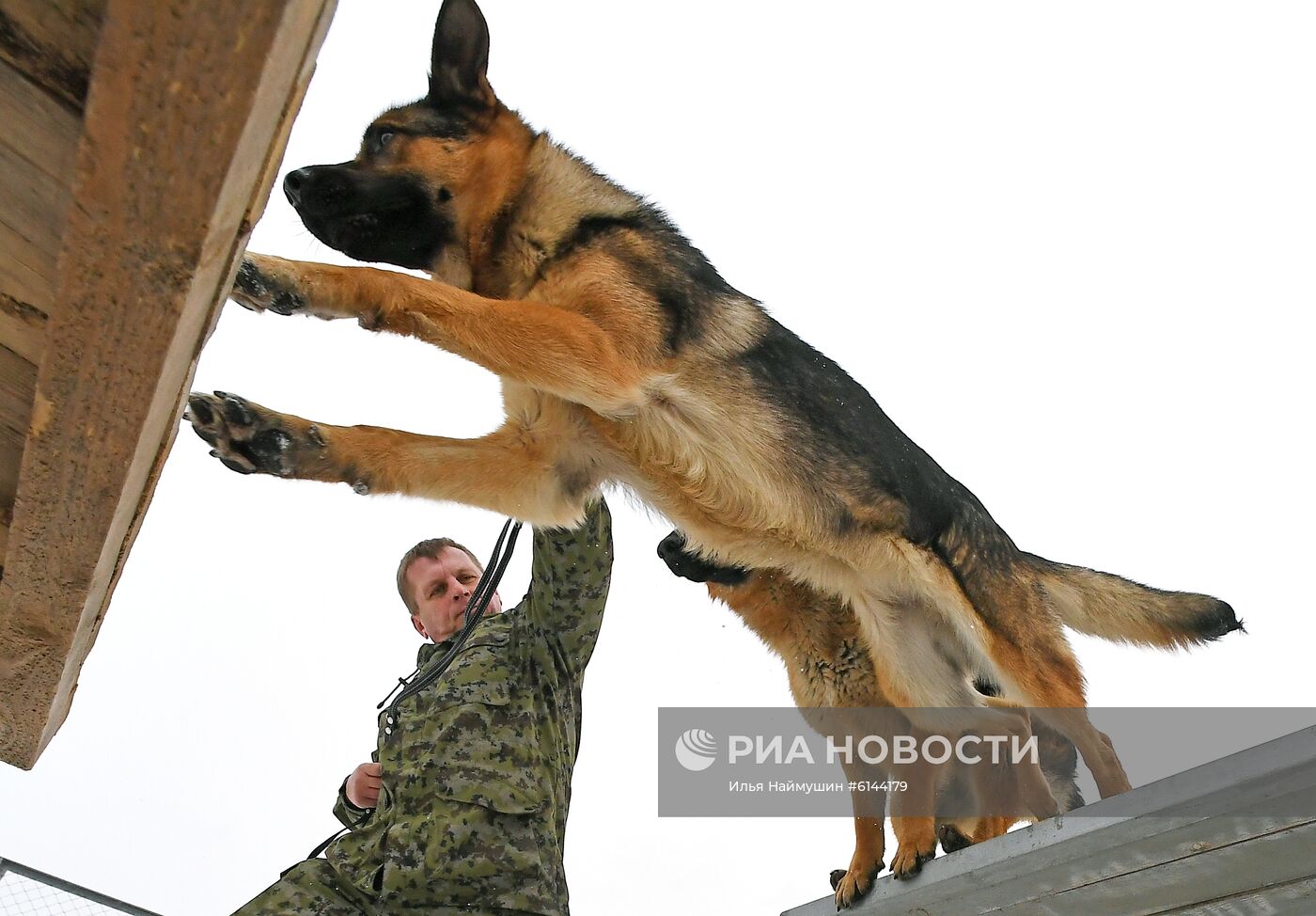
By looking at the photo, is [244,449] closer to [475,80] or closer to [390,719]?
[390,719]

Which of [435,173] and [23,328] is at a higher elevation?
[435,173]

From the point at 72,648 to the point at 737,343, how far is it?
257 centimetres

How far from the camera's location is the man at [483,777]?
3.61 metres

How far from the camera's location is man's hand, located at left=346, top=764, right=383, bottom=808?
4172mm

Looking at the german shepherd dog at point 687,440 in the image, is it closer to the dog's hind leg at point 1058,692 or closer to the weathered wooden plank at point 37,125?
the dog's hind leg at point 1058,692

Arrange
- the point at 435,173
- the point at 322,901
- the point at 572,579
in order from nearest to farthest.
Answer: the point at 322,901
the point at 435,173
the point at 572,579

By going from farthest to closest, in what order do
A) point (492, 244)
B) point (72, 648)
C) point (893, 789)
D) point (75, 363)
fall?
point (893, 789)
point (492, 244)
point (72, 648)
point (75, 363)

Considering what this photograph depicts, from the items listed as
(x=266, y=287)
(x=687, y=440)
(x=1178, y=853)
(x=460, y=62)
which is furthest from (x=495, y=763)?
(x=460, y=62)

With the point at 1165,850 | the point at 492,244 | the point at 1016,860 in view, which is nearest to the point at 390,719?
the point at 492,244

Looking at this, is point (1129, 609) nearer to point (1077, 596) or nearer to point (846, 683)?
point (1077, 596)

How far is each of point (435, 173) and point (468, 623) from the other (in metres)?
1.78

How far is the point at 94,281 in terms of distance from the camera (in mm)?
1382

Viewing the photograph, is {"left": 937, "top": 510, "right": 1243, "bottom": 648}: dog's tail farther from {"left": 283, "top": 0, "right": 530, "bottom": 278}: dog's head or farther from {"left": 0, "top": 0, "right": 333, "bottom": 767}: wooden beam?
{"left": 0, "top": 0, "right": 333, "bottom": 767}: wooden beam

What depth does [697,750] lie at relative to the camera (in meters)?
4.81
